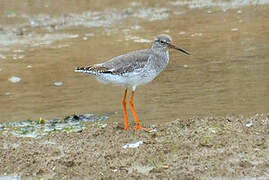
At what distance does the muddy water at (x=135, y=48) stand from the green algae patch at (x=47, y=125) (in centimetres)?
32

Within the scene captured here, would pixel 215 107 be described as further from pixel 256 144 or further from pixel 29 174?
pixel 29 174

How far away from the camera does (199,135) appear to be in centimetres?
650

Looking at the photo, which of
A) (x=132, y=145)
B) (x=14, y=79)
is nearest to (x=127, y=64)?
(x=132, y=145)

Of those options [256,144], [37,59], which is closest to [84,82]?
[37,59]

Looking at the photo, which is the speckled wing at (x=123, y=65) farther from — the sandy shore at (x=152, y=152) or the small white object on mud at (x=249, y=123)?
the small white object on mud at (x=249, y=123)

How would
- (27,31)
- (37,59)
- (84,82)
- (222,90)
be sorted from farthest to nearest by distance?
(27,31) < (37,59) < (84,82) < (222,90)

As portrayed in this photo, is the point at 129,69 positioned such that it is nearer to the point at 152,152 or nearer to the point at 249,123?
the point at 152,152

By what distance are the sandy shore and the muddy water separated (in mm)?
1128

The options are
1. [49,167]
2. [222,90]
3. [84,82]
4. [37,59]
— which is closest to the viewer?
[49,167]

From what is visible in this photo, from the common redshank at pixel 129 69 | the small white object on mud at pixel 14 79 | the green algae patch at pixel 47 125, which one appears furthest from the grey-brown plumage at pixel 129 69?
the small white object on mud at pixel 14 79

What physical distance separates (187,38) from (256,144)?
683 cm

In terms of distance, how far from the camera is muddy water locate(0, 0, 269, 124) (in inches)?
339

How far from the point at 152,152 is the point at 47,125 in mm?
2224

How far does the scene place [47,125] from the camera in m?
7.90
